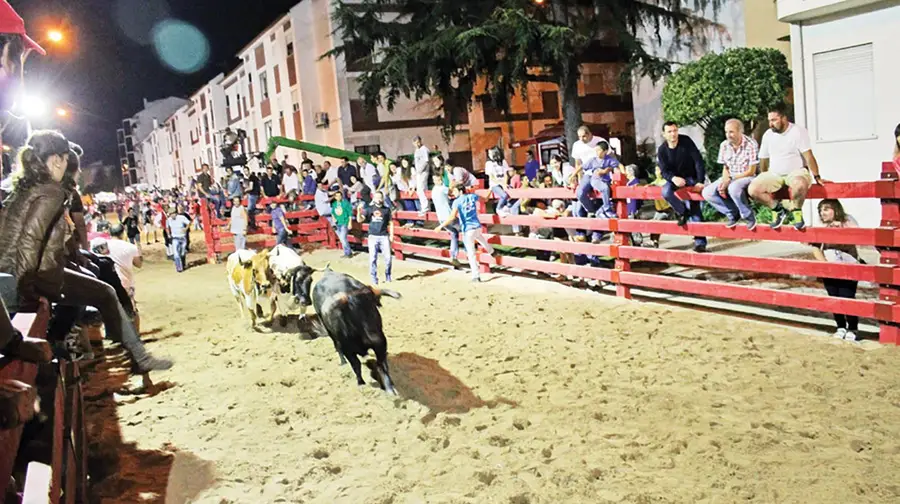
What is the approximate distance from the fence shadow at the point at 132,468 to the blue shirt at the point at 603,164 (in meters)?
6.58

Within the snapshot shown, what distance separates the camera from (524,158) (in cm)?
3656

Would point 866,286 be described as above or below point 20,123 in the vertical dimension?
below

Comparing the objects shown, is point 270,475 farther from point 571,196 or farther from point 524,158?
point 524,158

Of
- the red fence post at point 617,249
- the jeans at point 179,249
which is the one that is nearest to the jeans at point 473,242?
the red fence post at point 617,249

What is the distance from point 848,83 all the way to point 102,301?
42.7ft

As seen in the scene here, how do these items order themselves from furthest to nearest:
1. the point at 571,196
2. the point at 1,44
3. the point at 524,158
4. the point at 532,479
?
the point at 524,158
the point at 571,196
the point at 1,44
the point at 532,479

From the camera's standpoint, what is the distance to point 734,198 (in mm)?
7723

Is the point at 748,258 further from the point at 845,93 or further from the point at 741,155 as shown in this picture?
the point at 845,93

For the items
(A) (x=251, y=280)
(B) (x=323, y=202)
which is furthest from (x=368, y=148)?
(A) (x=251, y=280)

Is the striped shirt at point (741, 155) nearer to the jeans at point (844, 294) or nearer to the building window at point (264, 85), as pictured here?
the jeans at point (844, 294)

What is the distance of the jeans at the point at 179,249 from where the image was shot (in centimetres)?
1730

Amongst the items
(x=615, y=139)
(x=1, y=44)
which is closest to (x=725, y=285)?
(x=1, y=44)

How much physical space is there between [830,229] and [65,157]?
6.75 m

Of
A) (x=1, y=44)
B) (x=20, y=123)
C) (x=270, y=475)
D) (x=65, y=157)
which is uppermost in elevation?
(x=1, y=44)
